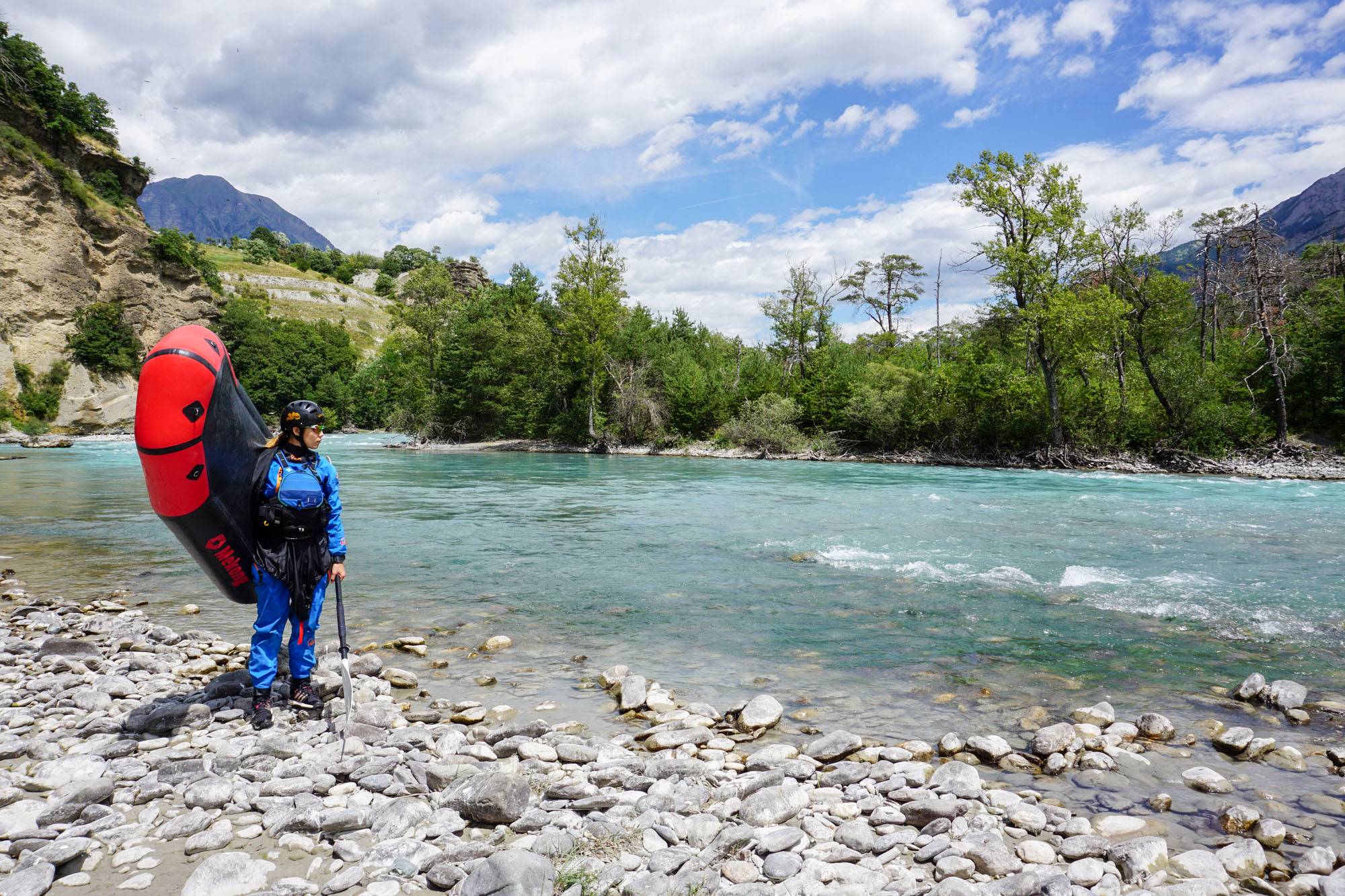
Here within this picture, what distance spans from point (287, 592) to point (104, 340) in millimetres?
60257

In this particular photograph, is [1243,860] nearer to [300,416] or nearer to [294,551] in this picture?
[294,551]

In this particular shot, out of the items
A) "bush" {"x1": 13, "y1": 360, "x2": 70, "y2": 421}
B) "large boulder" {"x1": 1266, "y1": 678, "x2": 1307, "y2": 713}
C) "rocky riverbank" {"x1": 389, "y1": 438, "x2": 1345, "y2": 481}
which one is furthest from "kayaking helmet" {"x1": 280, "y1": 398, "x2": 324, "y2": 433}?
"bush" {"x1": 13, "y1": 360, "x2": 70, "y2": 421}

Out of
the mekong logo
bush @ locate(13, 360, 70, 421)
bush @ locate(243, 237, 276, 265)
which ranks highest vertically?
bush @ locate(243, 237, 276, 265)

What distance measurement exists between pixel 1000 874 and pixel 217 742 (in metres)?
4.44

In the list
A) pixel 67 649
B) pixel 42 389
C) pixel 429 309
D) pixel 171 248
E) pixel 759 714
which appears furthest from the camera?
pixel 171 248

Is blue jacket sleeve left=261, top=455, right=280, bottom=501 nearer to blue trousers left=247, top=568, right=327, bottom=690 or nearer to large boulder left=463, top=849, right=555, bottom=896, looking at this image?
blue trousers left=247, top=568, right=327, bottom=690

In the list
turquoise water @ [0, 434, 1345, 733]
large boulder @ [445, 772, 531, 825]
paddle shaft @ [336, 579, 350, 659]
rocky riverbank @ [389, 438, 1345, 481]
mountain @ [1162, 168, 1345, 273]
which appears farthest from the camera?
mountain @ [1162, 168, 1345, 273]

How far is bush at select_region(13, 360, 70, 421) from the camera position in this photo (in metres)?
46.3

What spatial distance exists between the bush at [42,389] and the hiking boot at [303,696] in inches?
2281

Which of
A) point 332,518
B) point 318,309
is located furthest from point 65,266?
point 318,309

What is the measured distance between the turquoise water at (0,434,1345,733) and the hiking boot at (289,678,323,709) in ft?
4.80

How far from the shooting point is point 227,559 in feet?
16.2

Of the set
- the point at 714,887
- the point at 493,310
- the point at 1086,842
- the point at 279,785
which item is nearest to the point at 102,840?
the point at 279,785

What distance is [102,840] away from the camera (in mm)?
3191
